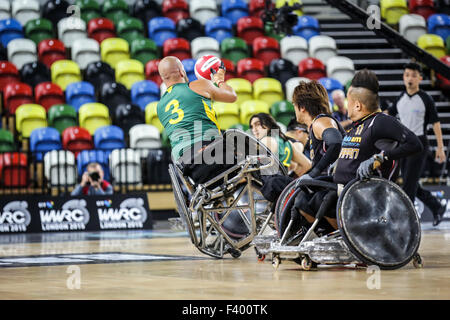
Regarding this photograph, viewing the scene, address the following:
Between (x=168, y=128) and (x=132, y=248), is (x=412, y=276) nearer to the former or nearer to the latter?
(x=168, y=128)

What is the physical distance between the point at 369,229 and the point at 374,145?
663 millimetres

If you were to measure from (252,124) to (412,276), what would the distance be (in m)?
3.61

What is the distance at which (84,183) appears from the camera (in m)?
12.0

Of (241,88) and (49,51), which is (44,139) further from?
(241,88)

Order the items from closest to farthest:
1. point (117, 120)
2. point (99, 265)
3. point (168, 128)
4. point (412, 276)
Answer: point (412, 276)
point (99, 265)
point (168, 128)
point (117, 120)

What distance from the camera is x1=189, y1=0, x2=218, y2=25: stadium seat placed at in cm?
1730

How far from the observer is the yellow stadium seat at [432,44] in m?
16.5

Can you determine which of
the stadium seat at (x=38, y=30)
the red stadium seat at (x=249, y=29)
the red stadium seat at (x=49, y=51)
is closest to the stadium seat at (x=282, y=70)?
the red stadium seat at (x=249, y=29)

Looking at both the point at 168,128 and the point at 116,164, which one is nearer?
the point at 168,128

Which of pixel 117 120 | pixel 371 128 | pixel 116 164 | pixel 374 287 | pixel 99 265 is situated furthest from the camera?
pixel 117 120

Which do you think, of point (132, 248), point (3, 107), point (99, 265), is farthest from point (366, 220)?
point (3, 107)

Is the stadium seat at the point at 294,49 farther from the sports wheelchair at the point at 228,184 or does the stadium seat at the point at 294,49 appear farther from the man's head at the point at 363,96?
the man's head at the point at 363,96

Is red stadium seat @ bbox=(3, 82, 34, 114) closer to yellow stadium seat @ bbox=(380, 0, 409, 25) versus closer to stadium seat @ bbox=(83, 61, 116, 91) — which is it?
stadium seat @ bbox=(83, 61, 116, 91)

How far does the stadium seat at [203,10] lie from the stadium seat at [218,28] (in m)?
0.44
